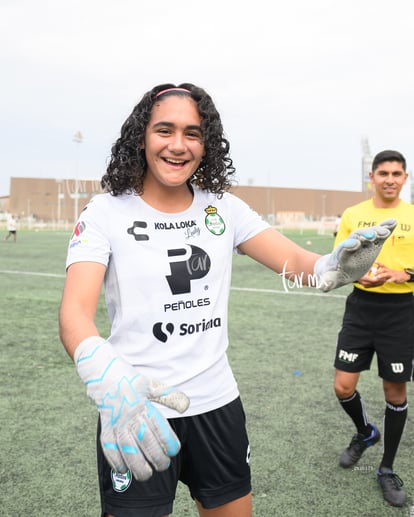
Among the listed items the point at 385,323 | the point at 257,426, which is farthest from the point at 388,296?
the point at 257,426

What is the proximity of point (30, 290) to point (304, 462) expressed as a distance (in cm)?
807

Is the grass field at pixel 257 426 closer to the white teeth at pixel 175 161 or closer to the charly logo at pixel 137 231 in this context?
the charly logo at pixel 137 231

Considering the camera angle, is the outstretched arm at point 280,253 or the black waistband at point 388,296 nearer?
the outstretched arm at point 280,253

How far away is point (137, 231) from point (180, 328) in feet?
1.20

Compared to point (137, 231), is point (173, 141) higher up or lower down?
higher up

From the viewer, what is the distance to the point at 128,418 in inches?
54.1

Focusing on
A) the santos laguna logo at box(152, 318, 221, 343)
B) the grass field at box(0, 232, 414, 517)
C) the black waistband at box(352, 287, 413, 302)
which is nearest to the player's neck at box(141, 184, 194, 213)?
the santos laguna logo at box(152, 318, 221, 343)

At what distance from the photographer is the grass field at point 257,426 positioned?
316cm

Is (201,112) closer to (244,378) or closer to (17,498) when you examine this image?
(17,498)

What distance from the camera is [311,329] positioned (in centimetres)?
750

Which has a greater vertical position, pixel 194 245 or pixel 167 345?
pixel 194 245

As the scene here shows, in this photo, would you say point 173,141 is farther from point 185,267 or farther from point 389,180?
point 389,180

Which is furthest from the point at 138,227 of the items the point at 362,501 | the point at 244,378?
the point at 244,378

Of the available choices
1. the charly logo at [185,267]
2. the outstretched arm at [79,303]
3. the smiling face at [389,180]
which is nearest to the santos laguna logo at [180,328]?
the charly logo at [185,267]
